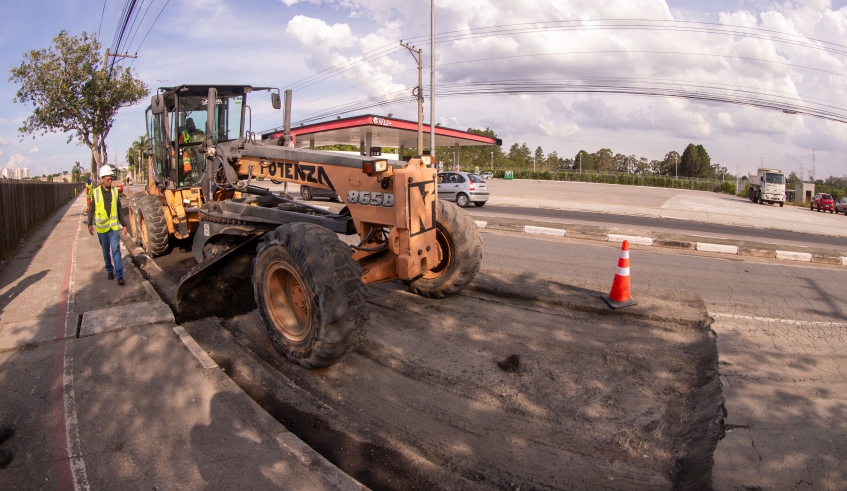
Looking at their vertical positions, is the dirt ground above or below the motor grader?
below

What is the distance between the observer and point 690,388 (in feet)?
14.3

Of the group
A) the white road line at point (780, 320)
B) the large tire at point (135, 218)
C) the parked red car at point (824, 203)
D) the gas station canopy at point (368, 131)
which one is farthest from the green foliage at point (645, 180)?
the large tire at point (135, 218)

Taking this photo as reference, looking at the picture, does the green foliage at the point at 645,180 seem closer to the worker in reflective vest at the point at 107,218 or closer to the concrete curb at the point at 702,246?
the concrete curb at the point at 702,246

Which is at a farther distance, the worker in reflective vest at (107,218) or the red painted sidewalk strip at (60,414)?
the worker in reflective vest at (107,218)

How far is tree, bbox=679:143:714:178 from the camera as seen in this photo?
8162 cm

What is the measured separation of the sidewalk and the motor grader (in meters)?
0.79

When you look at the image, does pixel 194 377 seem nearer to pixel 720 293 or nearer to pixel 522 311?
pixel 522 311

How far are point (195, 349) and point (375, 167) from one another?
250 centimetres

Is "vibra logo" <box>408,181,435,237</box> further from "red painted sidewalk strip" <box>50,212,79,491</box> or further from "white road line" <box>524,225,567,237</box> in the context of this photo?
"white road line" <box>524,225,567,237</box>

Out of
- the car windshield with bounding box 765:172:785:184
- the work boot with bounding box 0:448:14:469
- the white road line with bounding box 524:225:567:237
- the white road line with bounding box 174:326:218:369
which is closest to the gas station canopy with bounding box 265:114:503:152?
the white road line with bounding box 524:225:567:237

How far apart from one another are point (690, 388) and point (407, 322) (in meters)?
2.96

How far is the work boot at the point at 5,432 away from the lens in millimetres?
3482

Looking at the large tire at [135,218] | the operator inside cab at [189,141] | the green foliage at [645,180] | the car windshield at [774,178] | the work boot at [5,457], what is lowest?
the work boot at [5,457]

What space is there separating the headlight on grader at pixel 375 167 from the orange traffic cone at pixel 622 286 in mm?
3344
